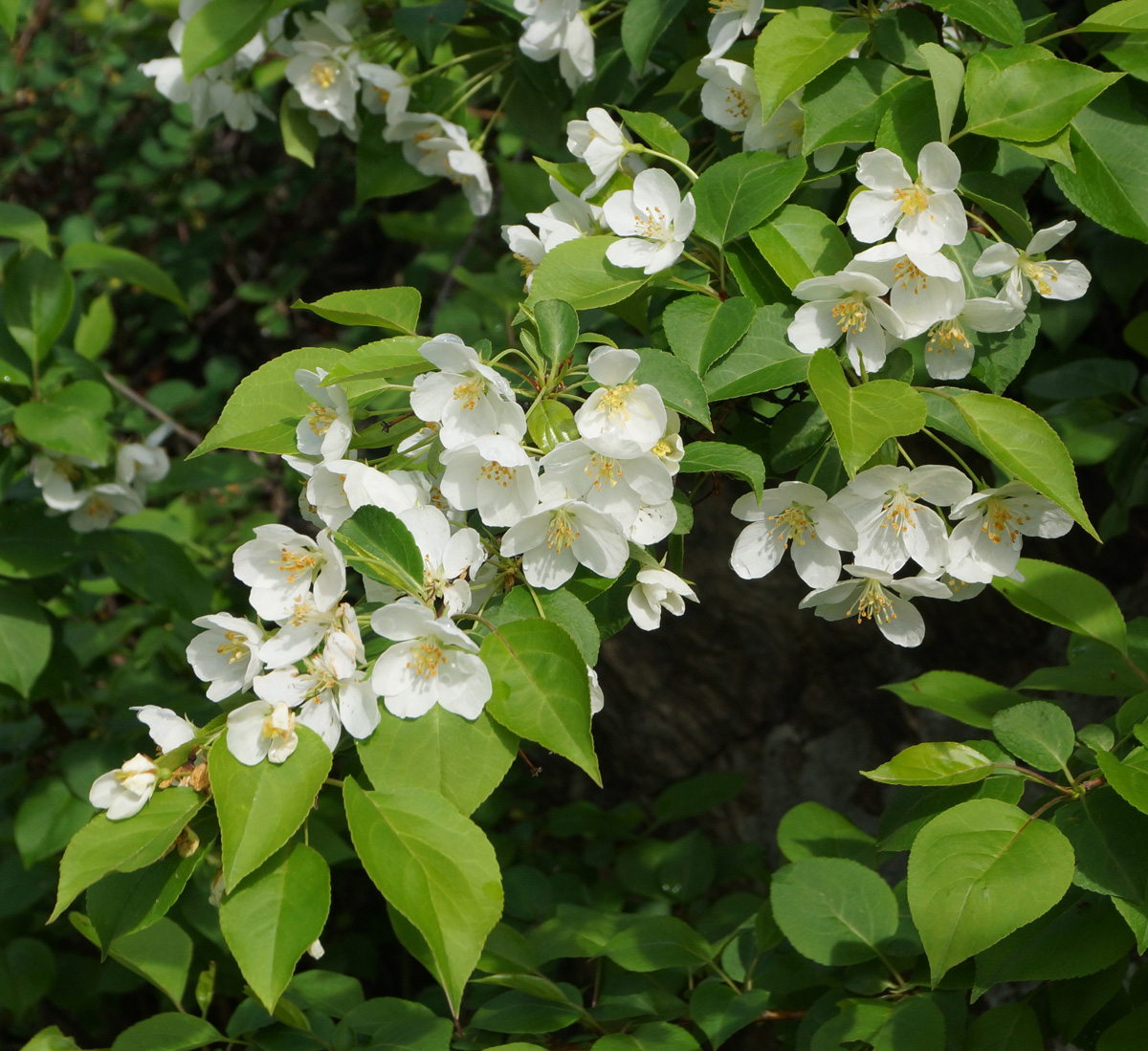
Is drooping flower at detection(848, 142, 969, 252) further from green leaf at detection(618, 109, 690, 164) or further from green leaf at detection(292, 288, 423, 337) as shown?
green leaf at detection(292, 288, 423, 337)

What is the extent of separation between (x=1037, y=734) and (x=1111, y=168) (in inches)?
29.8

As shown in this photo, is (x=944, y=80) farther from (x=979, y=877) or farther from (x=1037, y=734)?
(x=979, y=877)

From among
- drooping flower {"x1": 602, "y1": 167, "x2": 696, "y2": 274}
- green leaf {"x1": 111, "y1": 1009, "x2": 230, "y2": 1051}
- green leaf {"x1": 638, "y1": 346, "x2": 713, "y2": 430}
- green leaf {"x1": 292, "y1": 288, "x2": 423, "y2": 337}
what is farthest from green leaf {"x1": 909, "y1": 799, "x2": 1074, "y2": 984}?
green leaf {"x1": 111, "y1": 1009, "x2": 230, "y2": 1051}

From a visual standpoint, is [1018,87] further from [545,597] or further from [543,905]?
[543,905]

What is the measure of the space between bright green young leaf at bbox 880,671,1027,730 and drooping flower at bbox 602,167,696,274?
699 mm

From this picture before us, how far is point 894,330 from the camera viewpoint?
118cm

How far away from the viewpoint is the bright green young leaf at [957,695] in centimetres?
146

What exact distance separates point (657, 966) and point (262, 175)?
4.19 meters

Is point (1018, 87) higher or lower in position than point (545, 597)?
higher

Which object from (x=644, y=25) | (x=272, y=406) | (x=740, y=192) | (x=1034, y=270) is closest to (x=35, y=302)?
(x=272, y=406)

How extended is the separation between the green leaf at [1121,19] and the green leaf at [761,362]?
0.55 metres

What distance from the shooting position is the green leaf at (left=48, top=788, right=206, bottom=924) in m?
0.99

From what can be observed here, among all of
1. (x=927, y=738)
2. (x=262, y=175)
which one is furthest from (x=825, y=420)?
(x=262, y=175)

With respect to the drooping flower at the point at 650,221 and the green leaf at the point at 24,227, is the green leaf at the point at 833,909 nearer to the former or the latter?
the drooping flower at the point at 650,221
